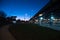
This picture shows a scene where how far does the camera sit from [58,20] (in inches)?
2618

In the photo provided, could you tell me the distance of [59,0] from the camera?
33.2 metres

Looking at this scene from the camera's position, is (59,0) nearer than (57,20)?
Yes

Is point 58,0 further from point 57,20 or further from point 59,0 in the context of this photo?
point 57,20

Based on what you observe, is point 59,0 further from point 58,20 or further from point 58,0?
point 58,20

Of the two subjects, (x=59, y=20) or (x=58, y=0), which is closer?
(x=58, y=0)

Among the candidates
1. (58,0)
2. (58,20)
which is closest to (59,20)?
(58,20)

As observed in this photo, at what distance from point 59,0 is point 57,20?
1336 inches

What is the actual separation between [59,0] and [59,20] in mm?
33598

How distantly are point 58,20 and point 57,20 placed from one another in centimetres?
52

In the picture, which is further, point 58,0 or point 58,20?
point 58,20

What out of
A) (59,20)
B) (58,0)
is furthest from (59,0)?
(59,20)

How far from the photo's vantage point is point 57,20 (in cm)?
6631

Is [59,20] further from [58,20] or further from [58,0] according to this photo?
[58,0]
